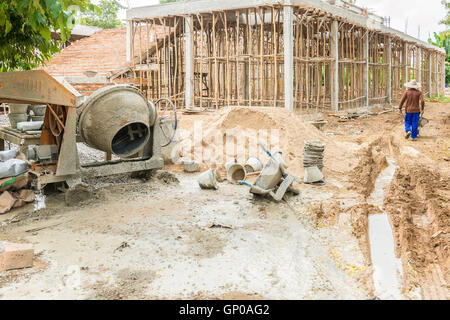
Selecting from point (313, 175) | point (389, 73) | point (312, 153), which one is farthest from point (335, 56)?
point (313, 175)

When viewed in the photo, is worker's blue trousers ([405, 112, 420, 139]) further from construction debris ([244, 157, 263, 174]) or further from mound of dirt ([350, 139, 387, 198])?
construction debris ([244, 157, 263, 174])

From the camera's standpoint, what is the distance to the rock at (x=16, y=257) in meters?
4.48

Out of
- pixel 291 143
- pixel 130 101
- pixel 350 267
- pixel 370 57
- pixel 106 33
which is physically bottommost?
pixel 350 267

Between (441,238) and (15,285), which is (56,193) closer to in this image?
(15,285)

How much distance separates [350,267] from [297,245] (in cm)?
74

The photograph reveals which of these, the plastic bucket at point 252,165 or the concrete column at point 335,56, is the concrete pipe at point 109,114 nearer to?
the plastic bucket at point 252,165

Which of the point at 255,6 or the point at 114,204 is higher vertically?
the point at 255,6

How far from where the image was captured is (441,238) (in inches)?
223

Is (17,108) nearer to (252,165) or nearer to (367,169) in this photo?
(252,165)

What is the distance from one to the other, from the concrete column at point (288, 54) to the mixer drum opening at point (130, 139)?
8.79 metres

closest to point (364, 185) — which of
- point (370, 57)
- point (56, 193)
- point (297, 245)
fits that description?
point (297, 245)

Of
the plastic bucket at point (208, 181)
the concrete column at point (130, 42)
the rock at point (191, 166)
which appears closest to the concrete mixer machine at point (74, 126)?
the plastic bucket at point (208, 181)

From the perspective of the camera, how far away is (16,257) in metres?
4.51

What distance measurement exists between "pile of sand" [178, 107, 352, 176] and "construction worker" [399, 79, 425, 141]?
13.0ft
